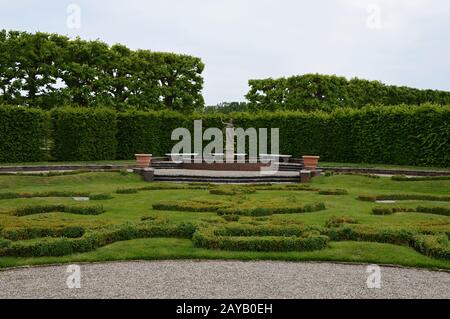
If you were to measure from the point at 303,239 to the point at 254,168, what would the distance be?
67.0ft

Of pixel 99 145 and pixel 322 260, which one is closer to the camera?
pixel 322 260

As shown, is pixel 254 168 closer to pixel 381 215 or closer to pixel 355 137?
pixel 355 137

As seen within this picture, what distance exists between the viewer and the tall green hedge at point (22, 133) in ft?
109

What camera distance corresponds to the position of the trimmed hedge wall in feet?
107

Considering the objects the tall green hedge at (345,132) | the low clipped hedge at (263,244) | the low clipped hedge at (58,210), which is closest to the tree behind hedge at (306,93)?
the tall green hedge at (345,132)

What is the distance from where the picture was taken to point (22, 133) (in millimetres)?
33906

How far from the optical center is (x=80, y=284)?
26.7 ft

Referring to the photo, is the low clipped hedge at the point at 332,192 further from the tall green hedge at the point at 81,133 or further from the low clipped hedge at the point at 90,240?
the tall green hedge at the point at 81,133

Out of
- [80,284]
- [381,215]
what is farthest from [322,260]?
[381,215]

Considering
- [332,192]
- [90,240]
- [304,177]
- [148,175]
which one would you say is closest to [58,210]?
[90,240]

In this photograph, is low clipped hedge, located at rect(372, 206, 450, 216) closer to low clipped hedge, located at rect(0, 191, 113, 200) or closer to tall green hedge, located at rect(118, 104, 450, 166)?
low clipped hedge, located at rect(0, 191, 113, 200)

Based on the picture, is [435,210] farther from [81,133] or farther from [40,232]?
[81,133]

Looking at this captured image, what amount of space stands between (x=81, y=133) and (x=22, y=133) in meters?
3.88

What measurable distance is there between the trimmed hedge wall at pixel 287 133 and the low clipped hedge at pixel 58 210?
1989 centimetres
